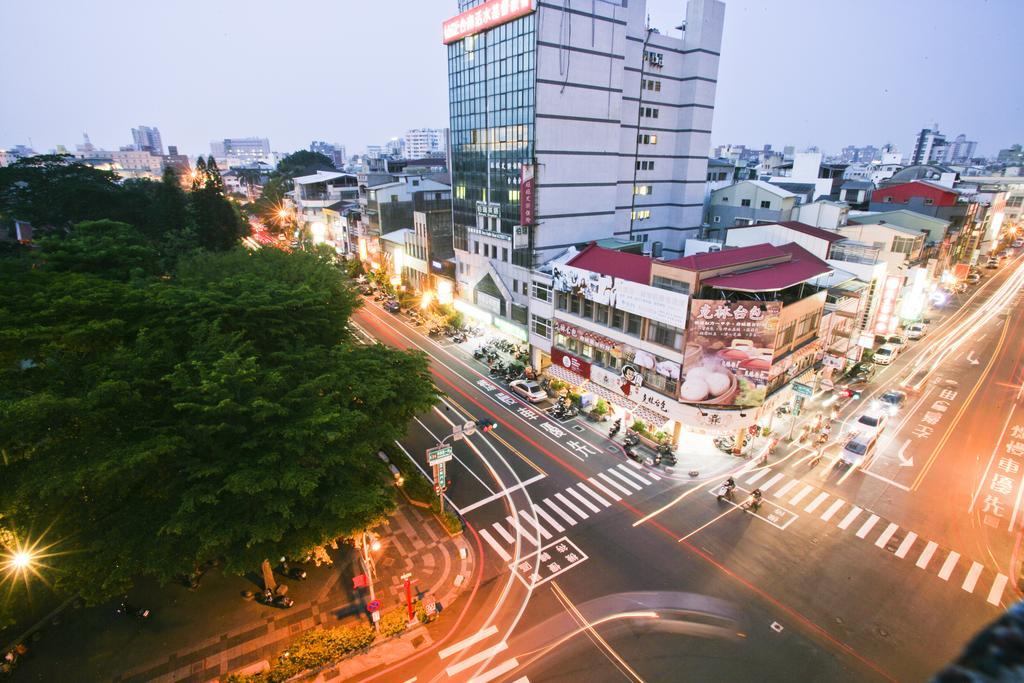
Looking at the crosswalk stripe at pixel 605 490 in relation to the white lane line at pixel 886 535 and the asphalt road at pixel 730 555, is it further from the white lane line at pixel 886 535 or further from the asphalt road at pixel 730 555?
the white lane line at pixel 886 535

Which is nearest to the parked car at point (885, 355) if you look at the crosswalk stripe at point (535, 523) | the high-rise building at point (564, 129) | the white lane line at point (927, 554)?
the high-rise building at point (564, 129)

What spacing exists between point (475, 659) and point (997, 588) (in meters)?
25.2

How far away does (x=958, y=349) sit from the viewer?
173 ft

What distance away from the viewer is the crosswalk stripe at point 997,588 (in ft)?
73.5

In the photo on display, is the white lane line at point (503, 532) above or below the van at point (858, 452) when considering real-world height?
below

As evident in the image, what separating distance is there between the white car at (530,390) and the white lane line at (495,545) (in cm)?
1567

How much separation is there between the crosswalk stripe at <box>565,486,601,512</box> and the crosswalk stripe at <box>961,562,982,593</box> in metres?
17.8

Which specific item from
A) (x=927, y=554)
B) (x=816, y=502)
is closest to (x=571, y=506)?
(x=816, y=502)

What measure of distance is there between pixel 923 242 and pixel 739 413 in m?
39.4

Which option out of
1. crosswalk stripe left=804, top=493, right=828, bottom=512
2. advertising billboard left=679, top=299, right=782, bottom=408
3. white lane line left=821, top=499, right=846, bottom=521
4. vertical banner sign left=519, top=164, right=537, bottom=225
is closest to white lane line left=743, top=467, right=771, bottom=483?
crosswalk stripe left=804, top=493, right=828, bottom=512

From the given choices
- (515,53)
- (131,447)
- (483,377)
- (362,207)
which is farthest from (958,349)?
(362,207)

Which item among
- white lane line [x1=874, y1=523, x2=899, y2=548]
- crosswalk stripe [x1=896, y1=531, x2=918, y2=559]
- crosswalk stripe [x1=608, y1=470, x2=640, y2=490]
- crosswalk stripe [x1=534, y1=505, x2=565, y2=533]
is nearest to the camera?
crosswalk stripe [x1=896, y1=531, x2=918, y2=559]

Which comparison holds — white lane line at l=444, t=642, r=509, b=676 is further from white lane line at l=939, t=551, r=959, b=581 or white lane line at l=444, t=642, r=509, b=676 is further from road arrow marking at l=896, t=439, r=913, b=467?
road arrow marking at l=896, t=439, r=913, b=467

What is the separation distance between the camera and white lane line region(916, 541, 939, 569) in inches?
970
